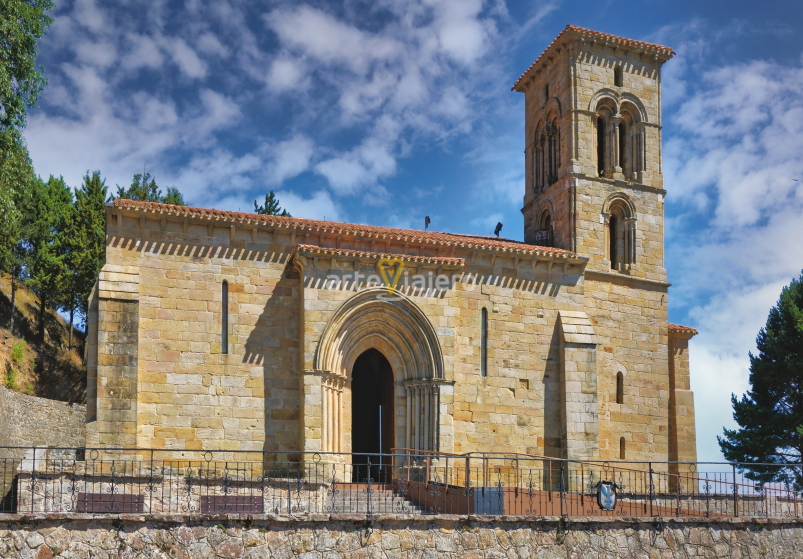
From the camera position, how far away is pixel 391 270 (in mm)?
24109

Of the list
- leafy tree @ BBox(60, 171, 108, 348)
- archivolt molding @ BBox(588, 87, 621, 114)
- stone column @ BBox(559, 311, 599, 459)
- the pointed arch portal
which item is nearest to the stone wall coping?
the pointed arch portal

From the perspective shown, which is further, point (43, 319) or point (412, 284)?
point (43, 319)

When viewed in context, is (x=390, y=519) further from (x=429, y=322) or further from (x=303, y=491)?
(x=429, y=322)

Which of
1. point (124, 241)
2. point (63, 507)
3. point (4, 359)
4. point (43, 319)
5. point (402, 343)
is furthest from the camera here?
point (43, 319)

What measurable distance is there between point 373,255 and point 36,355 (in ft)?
78.9

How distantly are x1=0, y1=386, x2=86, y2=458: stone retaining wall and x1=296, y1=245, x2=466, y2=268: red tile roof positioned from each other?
46.1 feet

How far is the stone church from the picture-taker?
2261cm

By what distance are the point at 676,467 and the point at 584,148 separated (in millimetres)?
11035

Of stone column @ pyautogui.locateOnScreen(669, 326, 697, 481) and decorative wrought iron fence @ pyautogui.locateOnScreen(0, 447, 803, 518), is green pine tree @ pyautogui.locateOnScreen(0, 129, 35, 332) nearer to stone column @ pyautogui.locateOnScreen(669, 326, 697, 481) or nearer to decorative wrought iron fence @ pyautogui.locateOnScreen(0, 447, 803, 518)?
decorative wrought iron fence @ pyautogui.locateOnScreen(0, 447, 803, 518)

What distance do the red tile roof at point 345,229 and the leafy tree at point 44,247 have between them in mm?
19730

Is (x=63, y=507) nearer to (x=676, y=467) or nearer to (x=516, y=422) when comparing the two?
(x=516, y=422)

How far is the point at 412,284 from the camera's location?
24.2 meters

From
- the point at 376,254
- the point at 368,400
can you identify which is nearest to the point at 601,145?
the point at 376,254

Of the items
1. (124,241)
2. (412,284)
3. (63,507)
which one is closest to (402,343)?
(412,284)
